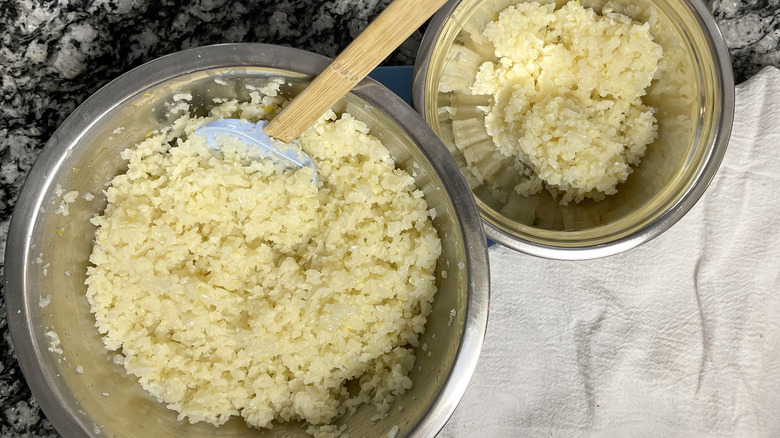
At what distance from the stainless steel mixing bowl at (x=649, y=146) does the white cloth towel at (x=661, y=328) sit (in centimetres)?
26

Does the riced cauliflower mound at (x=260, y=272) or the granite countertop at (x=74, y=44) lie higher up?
the granite countertop at (x=74, y=44)

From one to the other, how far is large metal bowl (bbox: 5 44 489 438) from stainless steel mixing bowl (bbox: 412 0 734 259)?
0.19 m

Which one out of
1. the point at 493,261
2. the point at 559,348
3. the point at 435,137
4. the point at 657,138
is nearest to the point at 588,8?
the point at 657,138

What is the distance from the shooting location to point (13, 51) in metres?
1.61

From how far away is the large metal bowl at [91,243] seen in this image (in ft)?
4.10

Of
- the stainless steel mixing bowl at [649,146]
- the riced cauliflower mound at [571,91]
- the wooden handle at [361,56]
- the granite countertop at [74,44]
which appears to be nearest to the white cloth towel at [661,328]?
the stainless steel mixing bowl at [649,146]

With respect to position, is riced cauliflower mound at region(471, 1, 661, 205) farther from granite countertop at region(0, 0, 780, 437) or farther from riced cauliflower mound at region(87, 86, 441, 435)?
granite countertop at region(0, 0, 780, 437)

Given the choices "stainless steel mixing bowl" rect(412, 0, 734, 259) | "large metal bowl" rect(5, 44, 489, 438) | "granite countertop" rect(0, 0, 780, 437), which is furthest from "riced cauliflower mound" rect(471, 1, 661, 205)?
"granite countertop" rect(0, 0, 780, 437)

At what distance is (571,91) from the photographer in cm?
157

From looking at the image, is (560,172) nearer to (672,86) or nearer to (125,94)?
(672,86)

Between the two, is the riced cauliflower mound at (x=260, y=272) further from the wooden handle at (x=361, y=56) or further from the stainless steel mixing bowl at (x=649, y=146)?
the stainless steel mixing bowl at (x=649, y=146)

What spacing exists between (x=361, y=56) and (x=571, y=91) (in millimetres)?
666

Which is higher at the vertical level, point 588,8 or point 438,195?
point 588,8

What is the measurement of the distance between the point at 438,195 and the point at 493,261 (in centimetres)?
48
